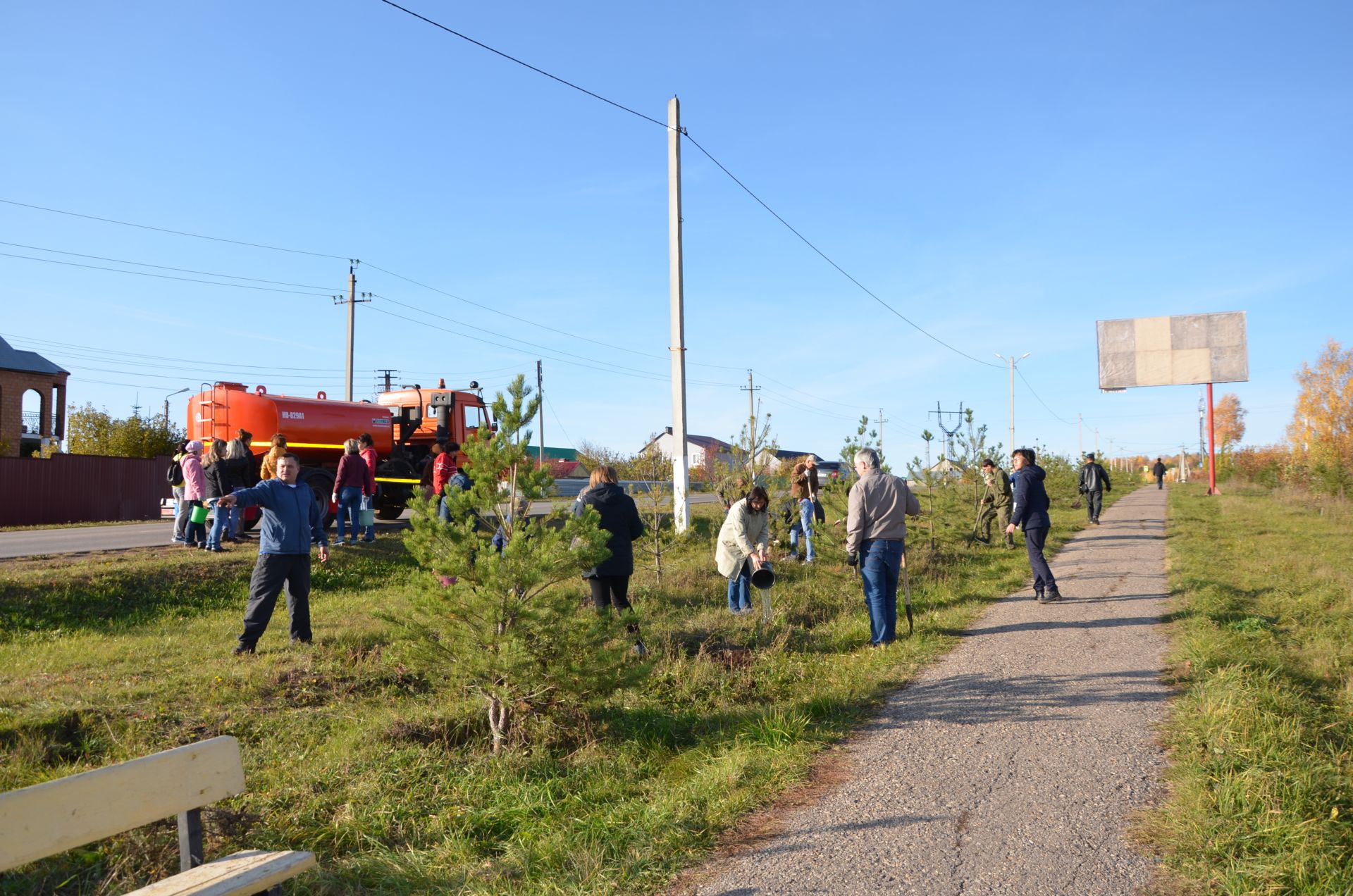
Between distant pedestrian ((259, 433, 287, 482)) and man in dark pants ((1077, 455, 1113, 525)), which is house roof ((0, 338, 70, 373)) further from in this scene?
man in dark pants ((1077, 455, 1113, 525))

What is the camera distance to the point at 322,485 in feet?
51.0

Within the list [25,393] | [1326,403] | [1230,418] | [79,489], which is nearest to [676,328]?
[79,489]

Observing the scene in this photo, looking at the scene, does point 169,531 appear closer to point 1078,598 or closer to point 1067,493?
point 1078,598

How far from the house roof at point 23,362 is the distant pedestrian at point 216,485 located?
3236 centimetres

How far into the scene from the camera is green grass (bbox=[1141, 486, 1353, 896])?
11.7ft

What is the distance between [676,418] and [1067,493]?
75.1ft

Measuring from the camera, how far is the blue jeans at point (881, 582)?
26.0 feet

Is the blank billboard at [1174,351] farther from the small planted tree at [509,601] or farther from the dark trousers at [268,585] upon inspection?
the small planted tree at [509,601]

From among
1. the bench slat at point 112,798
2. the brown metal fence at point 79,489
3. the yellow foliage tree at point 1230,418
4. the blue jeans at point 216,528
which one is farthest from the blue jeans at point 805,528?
the yellow foliage tree at point 1230,418

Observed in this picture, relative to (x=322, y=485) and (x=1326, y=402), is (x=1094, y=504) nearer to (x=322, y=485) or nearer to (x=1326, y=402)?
(x=322, y=485)

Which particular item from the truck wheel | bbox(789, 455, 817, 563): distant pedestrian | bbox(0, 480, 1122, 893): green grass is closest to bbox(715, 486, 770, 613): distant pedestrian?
bbox(0, 480, 1122, 893): green grass

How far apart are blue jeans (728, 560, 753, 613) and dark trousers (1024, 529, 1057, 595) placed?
3.23 metres

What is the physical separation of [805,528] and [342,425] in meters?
9.06

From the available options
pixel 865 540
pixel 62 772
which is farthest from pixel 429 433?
pixel 62 772
